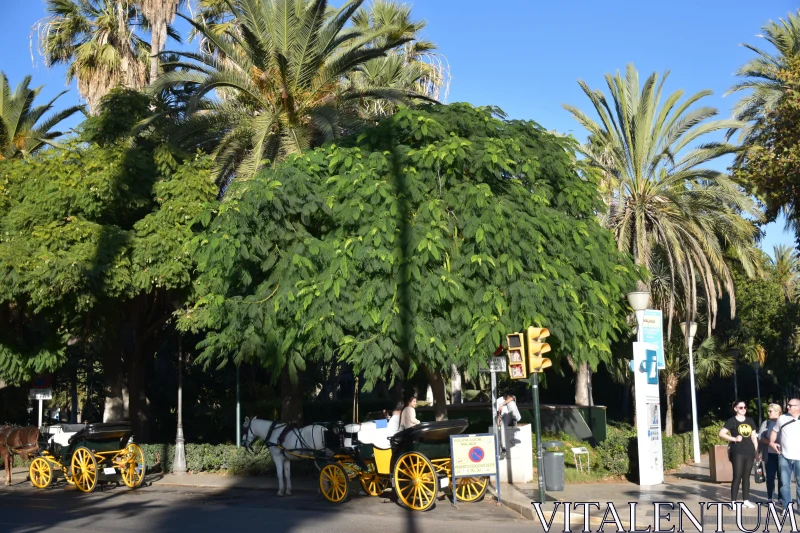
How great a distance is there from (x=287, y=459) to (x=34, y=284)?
24.0 ft

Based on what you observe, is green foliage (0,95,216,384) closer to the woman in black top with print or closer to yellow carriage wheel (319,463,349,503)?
yellow carriage wheel (319,463,349,503)

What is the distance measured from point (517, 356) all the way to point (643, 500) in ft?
11.1

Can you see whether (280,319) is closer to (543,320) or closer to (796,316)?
(543,320)

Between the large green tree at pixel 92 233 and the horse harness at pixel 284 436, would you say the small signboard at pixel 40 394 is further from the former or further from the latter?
the horse harness at pixel 284 436

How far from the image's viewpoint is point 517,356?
1431 cm

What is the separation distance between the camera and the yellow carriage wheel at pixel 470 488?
15.2 m

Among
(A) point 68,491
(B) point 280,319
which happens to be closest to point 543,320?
(B) point 280,319

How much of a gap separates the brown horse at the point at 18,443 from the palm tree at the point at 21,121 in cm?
988

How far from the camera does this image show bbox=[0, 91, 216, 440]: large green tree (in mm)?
20016

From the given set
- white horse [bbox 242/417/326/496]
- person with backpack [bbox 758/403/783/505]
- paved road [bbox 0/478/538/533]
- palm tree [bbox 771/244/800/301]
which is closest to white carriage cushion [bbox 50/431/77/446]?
paved road [bbox 0/478/538/533]

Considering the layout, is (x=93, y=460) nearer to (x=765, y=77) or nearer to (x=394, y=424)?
(x=394, y=424)

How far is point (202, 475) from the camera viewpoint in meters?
21.8

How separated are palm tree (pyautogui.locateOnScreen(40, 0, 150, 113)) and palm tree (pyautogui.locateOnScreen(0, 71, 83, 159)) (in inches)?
98.1

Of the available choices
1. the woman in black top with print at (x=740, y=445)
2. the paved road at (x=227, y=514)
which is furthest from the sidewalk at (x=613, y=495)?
the paved road at (x=227, y=514)
